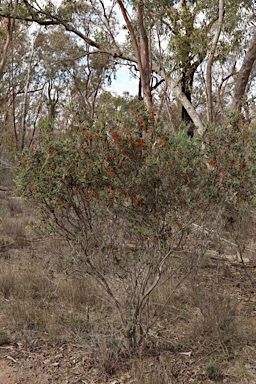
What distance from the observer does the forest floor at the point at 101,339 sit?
11.0 feet

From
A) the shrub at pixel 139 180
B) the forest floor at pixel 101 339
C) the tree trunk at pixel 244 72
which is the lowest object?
the forest floor at pixel 101 339

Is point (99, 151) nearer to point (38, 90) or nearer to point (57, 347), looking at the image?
point (57, 347)

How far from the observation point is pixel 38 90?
75.4 ft

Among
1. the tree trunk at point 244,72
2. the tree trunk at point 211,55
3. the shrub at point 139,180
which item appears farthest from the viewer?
the tree trunk at point 211,55

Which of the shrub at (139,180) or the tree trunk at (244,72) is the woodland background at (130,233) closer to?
the shrub at (139,180)

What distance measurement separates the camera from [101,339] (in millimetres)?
3582

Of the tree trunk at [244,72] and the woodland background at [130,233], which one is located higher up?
Result: the tree trunk at [244,72]

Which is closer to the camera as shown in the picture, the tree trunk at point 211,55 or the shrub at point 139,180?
the shrub at point 139,180

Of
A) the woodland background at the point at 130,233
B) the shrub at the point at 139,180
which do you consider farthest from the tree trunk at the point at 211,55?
the shrub at the point at 139,180

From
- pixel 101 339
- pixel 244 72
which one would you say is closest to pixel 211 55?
pixel 244 72

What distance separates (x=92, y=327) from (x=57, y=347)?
373 mm

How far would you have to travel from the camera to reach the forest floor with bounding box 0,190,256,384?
11.0 ft

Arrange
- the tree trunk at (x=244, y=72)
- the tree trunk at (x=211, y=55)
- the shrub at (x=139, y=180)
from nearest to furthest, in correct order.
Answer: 1. the shrub at (x=139, y=180)
2. the tree trunk at (x=244, y=72)
3. the tree trunk at (x=211, y=55)

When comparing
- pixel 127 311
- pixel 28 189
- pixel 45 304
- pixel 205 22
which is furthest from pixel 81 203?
pixel 205 22
